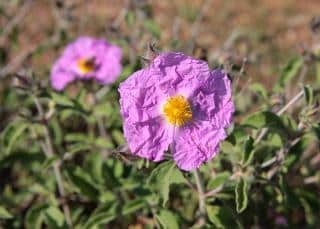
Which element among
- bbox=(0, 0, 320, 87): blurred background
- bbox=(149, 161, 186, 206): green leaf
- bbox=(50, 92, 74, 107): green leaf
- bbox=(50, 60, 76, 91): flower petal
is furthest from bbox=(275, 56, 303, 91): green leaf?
bbox=(0, 0, 320, 87): blurred background

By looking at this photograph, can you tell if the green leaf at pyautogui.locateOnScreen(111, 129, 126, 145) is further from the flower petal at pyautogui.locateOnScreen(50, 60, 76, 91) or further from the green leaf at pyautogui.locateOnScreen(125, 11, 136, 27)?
the green leaf at pyautogui.locateOnScreen(125, 11, 136, 27)

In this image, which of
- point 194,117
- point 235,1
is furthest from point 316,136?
point 235,1

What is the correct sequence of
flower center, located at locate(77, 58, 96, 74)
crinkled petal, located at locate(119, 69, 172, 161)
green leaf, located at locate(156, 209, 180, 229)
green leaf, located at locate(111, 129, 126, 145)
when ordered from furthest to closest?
1. flower center, located at locate(77, 58, 96, 74)
2. green leaf, located at locate(111, 129, 126, 145)
3. green leaf, located at locate(156, 209, 180, 229)
4. crinkled petal, located at locate(119, 69, 172, 161)

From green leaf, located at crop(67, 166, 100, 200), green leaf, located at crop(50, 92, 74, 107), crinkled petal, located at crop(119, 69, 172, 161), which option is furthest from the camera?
green leaf, located at crop(67, 166, 100, 200)

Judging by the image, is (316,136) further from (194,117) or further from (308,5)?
(308,5)

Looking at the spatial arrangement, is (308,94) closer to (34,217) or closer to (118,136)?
(118,136)

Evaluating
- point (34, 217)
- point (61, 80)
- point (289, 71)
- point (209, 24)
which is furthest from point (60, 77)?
point (209, 24)

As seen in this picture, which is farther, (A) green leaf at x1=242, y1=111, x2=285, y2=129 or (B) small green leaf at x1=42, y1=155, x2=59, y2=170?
(B) small green leaf at x1=42, y1=155, x2=59, y2=170
